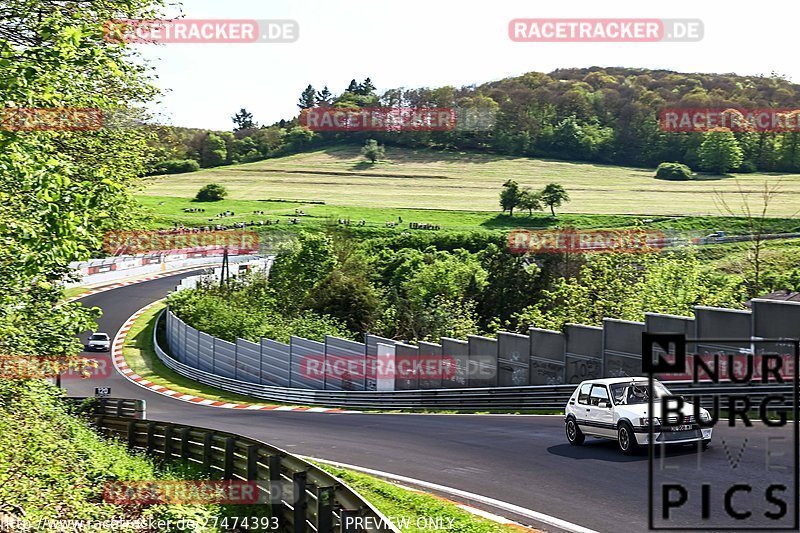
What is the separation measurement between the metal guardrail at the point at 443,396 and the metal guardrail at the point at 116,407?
10.5 meters

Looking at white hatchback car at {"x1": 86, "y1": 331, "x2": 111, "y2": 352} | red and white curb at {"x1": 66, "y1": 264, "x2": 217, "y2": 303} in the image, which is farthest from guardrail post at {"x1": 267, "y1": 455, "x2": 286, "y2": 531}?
red and white curb at {"x1": 66, "y1": 264, "x2": 217, "y2": 303}

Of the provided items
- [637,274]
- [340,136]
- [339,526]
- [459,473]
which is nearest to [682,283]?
[637,274]

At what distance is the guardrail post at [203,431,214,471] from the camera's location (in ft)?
64.4

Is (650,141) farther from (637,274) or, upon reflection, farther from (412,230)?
(637,274)

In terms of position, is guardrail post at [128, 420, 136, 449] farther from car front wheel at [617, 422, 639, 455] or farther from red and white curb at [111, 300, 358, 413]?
car front wheel at [617, 422, 639, 455]

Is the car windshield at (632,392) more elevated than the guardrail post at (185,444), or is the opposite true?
the car windshield at (632,392)

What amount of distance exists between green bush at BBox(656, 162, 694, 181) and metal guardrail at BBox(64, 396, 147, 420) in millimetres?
107079

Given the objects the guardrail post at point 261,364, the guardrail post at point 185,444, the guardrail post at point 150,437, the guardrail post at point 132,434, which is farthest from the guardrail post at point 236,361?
the guardrail post at point 185,444

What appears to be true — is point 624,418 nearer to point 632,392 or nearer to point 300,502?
point 632,392

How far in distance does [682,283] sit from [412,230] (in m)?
65.6

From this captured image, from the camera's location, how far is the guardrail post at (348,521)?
35.2 ft

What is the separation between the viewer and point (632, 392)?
17188mm

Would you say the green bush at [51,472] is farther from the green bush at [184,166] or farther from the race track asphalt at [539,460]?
the green bush at [184,166]

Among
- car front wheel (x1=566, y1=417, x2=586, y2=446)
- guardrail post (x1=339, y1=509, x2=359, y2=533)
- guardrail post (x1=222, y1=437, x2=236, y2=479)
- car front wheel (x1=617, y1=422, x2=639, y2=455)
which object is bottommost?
guardrail post (x1=222, y1=437, x2=236, y2=479)
